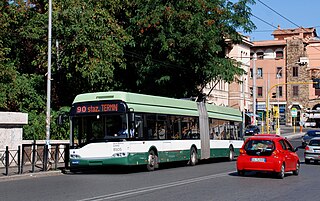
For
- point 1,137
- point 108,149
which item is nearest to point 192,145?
point 108,149

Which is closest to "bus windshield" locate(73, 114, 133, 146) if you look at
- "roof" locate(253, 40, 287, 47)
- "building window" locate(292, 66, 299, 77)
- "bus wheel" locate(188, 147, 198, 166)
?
"bus wheel" locate(188, 147, 198, 166)

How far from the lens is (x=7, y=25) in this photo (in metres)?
30.1

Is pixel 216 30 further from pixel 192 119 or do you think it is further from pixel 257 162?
pixel 257 162

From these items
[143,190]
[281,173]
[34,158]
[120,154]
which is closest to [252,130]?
[120,154]

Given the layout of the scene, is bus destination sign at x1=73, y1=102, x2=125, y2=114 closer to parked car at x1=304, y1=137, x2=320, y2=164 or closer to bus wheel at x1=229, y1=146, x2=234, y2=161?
bus wheel at x1=229, y1=146, x2=234, y2=161

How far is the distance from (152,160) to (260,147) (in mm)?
5216

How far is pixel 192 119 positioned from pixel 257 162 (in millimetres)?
8099

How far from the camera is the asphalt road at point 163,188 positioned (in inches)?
544

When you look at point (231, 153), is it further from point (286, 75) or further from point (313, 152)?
point (286, 75)

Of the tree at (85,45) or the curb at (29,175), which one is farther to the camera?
the tree at (85,45)

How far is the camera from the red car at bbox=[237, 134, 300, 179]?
1931 centimetres

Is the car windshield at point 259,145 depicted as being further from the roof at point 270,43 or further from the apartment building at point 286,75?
the roof at point 270,43

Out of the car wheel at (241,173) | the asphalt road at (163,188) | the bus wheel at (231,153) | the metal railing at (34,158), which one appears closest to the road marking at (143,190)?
the asphalt road at (163,188)

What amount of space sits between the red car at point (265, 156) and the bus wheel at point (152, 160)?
13.9 ft
